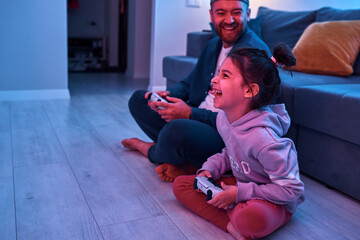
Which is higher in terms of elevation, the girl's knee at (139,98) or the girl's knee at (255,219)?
the girl's knee at (139,98)

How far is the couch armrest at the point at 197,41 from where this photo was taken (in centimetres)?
285

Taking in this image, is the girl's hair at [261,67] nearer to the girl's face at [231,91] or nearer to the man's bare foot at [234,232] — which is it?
the girl's face at [231,91]

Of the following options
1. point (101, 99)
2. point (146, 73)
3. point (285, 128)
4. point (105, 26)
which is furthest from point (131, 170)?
point (105, 26)

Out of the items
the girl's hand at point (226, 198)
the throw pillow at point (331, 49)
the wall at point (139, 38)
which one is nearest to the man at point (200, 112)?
the girl's hand at point (226, 198)

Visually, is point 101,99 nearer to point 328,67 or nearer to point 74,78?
point 74,78

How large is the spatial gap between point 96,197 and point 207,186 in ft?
1.48

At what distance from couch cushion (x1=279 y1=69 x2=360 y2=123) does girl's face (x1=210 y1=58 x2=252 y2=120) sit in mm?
465

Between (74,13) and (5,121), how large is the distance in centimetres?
411

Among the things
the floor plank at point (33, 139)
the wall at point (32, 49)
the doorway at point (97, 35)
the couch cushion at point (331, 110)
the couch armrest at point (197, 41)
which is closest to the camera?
the couch cushion at point (331, 110)

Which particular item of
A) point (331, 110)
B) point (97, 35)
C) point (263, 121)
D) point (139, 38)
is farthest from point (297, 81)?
point (97, 35)

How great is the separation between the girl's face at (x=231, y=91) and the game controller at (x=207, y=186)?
0.23m

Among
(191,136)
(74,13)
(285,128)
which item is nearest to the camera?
(285,128)

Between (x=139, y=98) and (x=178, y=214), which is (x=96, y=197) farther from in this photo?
(x=139, y=98)

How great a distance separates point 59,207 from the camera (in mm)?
1269
